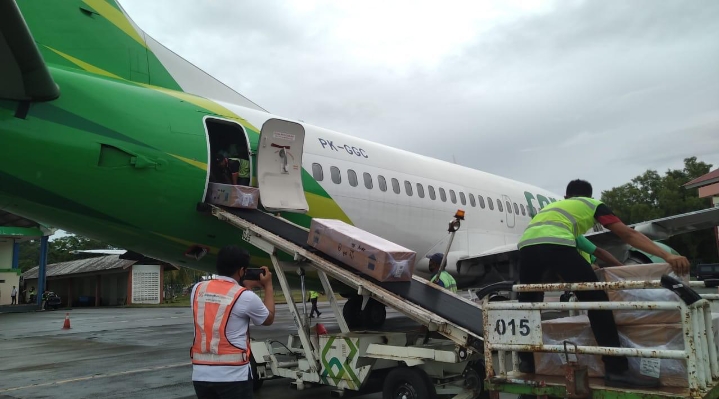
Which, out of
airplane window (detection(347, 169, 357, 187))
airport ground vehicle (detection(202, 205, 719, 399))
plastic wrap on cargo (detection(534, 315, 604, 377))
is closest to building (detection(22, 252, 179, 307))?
airplane window (detection(347, 169, 357, 187))

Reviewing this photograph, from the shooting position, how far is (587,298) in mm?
4750

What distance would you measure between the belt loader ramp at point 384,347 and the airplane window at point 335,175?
2.61m

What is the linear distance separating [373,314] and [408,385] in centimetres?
804

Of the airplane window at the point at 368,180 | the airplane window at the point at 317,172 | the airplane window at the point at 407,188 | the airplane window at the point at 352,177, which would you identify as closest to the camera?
the airplane window at the point at 317,172

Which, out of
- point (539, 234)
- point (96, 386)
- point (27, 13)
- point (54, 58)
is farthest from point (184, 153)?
point (539, 234)

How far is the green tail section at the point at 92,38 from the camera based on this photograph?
7879mm

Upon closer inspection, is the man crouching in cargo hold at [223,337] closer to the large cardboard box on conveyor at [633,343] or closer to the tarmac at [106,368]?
the large cardboard box on conveyor at [633,343]

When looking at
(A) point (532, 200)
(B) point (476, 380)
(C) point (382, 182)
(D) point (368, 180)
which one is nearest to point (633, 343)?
(B) point (476, 380)

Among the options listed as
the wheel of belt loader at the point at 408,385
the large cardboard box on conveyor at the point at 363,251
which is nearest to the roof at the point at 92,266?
the large cardboard box on conveyor at the point at 363,251

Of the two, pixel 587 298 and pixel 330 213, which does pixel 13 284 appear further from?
pixel 587 298

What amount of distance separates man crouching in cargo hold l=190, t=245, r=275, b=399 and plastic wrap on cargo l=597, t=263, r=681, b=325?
2.79 metres

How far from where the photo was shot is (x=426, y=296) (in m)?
5.93

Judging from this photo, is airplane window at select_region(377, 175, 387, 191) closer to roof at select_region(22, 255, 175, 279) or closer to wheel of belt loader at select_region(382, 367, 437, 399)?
wheel of belt loader at select_region(382, 367, 437, 399)

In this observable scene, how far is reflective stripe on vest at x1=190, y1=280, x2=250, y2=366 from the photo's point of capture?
3766mm
